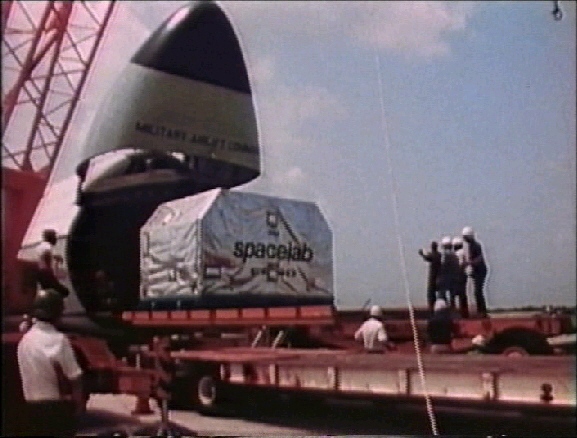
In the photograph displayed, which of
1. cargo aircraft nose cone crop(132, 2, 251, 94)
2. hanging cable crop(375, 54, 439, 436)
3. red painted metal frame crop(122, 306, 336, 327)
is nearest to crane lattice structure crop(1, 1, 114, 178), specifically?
cargo aircraft nose cone crop(132, 2, 251, 94)

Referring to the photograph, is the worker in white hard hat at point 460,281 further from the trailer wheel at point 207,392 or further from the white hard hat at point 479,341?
the trailer wheel at point 207,392

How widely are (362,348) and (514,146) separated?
37.3 inches

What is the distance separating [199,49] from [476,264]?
1.26 metres

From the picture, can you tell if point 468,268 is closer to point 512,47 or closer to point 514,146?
point 514,146

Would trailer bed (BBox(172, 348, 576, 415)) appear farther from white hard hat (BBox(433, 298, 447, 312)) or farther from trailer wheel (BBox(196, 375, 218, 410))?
white hard hat (BBox(433, 298, 447, 312))

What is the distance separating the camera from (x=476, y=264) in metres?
3.10

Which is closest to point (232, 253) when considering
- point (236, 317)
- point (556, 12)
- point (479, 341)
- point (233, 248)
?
point (233, 248)

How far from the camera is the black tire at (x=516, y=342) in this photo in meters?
3.06

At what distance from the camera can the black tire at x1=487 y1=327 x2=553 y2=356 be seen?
120 inches

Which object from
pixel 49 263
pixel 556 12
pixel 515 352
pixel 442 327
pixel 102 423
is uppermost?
pixel 556 12

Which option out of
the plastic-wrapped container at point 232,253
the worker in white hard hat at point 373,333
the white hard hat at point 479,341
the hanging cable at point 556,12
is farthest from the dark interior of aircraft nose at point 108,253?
the hanging cable at point 556,12

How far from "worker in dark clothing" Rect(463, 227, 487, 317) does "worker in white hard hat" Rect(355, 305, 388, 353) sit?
0.36m

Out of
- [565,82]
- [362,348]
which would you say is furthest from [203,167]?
[565,82]

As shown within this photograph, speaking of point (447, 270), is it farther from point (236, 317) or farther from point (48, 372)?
point (48, 372)
